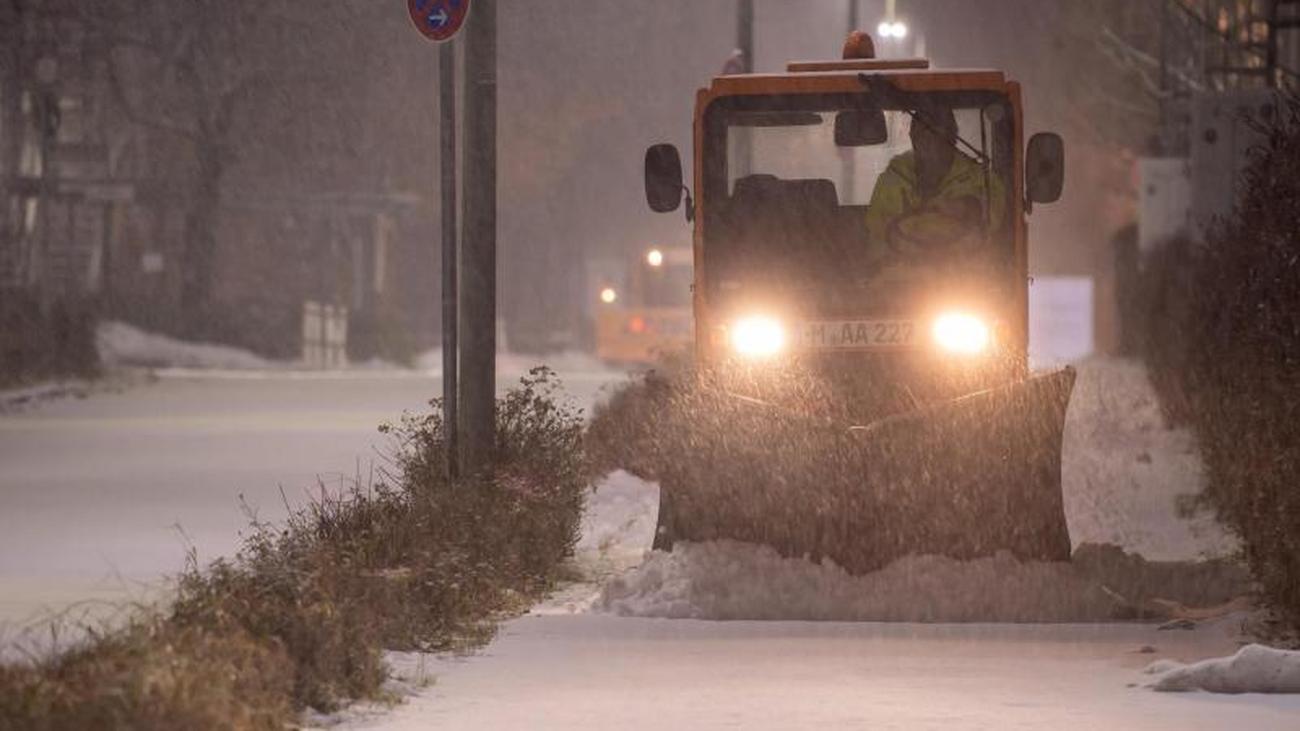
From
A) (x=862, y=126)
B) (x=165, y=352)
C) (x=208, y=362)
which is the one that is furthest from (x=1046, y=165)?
(x=165, y=352)

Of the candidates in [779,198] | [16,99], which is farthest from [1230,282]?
[16,99]

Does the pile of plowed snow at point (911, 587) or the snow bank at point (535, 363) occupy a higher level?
the snow bank at point (535, 363)

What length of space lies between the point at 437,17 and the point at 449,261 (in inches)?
56.8

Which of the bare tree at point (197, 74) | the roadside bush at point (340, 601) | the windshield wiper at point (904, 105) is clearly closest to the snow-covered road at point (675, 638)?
the roadside bush at point (340, 601)

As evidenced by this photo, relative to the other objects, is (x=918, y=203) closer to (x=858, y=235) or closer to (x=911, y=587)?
(x=858, y=235)

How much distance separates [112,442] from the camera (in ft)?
Answer: 98.5

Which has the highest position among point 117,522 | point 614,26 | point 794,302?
point 614,26

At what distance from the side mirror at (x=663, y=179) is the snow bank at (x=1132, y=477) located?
10.4 ft

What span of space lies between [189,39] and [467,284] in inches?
1832

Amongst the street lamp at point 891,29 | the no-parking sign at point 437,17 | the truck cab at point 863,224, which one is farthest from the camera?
the street lamp at point 891,29

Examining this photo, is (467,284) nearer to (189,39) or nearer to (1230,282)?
(1230,282)

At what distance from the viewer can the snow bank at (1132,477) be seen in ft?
60.4

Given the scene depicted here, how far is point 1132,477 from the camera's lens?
2305cm

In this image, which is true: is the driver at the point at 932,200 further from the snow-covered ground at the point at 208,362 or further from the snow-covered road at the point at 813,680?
the snow-covered ground at the point at 208,362
